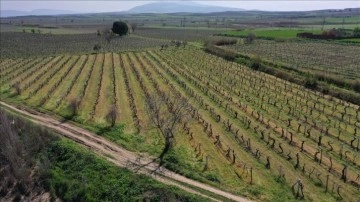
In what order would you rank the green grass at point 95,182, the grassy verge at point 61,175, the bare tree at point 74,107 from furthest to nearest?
the bare tree at point 74,107, the grassy verge at point 61,175, the green grass at point 95,182

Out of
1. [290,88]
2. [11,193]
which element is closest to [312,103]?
[290,88]

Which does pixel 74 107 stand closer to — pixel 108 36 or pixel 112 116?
pixel 112 116

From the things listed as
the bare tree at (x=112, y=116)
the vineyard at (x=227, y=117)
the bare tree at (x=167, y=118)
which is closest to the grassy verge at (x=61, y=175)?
the vineyard at (x=227, y=117)

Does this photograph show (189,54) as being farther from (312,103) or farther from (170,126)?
(170,126)

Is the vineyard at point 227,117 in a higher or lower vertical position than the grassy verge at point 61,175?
higher

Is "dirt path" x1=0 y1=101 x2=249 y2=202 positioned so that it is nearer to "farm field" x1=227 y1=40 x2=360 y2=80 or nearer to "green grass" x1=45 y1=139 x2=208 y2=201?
"green grass" x1=45 y1=139 x2=208 y2=201

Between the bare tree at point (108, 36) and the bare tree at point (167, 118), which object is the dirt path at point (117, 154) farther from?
the bare tree at point (108, 36)

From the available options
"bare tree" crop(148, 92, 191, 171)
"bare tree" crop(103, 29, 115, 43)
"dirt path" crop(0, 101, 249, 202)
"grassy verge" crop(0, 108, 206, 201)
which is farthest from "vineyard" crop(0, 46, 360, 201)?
"bare tree" crop(103, 29, 115, 43)
